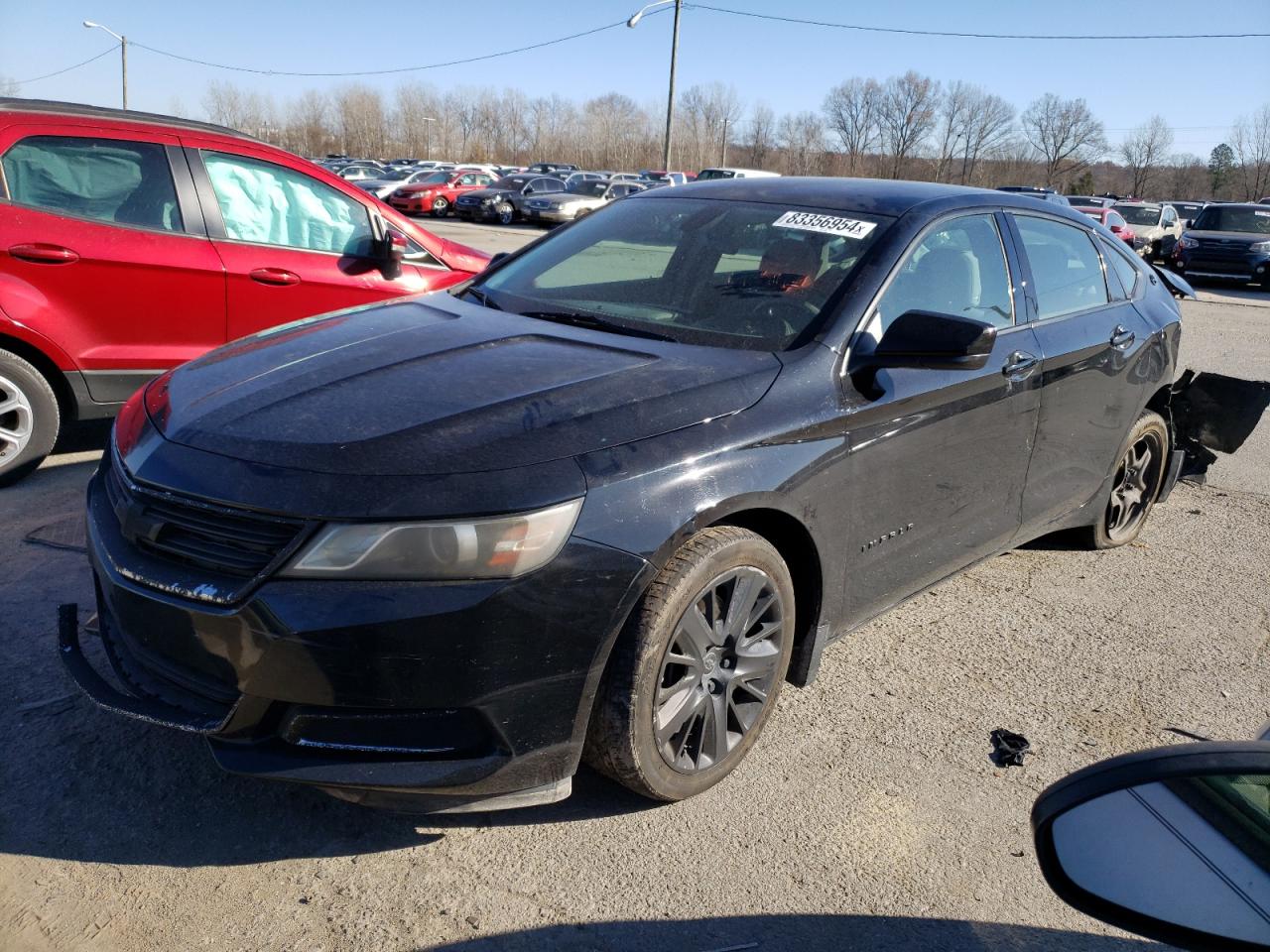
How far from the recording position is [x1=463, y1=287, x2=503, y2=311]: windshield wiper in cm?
364

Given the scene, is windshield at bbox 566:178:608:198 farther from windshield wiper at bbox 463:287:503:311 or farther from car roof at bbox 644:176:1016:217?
windshield wiper at bbox 463:287:503:311

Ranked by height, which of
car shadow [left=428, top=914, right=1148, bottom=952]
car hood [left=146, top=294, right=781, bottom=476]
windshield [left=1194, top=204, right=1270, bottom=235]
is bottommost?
car shadow [left=428, top=914, right=1148, bottom=952]

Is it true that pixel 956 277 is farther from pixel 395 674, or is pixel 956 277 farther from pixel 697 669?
pixel 395 674

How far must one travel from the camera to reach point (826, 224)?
3492mm

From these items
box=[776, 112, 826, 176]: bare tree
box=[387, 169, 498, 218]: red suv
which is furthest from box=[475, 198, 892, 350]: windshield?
box=[776, 112, 826, 176]: bare tree

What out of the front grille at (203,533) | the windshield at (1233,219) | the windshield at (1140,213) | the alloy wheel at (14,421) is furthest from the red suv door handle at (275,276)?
the windshield at (1140,213)

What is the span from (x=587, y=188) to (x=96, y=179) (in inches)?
1164

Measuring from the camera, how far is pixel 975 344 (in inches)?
117

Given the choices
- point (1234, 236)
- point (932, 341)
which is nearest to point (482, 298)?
point (932, 341)

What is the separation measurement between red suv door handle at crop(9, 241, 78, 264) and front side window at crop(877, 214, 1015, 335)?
3.86m

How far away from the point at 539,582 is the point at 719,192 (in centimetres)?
221

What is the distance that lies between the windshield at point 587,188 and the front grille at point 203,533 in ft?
104

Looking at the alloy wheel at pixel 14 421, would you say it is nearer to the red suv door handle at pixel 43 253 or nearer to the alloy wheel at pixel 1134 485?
the red suv door handle at pixel 43 253

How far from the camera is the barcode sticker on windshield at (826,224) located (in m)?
3.41
